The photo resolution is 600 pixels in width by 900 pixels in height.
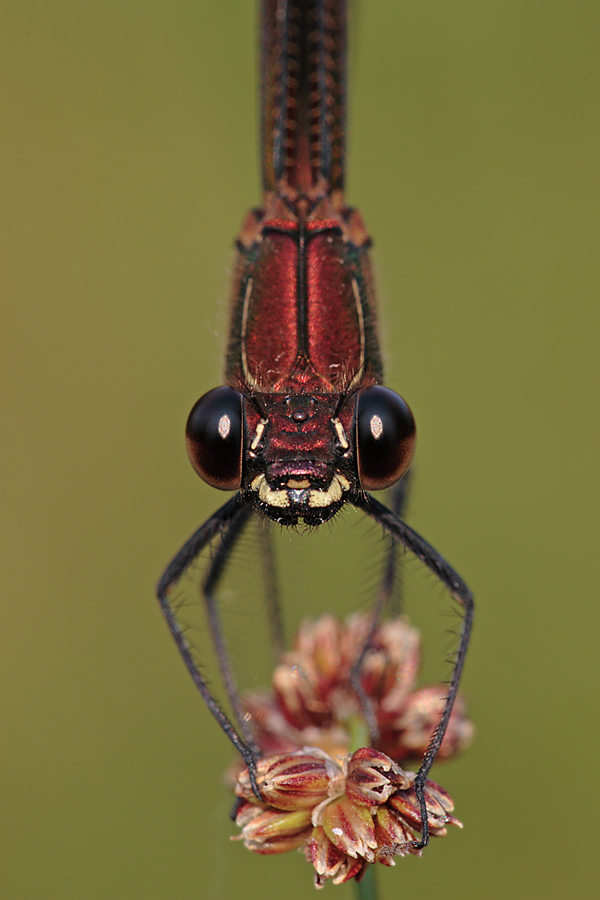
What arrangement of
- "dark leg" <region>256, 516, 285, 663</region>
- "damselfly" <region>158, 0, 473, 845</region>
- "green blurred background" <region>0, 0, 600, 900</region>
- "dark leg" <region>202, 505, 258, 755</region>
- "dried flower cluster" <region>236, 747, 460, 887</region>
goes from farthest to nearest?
"green blurred background" <region>0, 0, 600, 900</region>
"dark leg" <region>256, 516, 285, 663</region>
"dark leg" <region>202, 505, 258, 755</region>
"damselfly" <region>158, 0, 473, 845</region>
"dried flower cluster" <region>236, 747, 460, 887</region>

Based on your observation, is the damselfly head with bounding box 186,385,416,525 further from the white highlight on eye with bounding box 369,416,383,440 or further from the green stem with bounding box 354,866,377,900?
the green stem with bounding box 354,866,377,900

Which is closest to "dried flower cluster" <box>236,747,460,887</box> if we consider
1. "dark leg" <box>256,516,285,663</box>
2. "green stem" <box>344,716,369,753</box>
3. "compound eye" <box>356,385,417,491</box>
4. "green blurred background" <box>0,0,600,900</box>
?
"green stem" <box>344,716,369,753</box>

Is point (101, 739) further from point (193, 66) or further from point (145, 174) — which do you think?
point (193, 66)

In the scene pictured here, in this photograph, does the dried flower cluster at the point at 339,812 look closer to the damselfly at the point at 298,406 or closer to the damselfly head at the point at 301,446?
the damselfly at the point at 298,406

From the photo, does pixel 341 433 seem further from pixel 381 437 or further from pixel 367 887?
pixel 367 887

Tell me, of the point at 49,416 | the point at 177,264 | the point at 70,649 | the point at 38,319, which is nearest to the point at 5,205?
the point at 38,319

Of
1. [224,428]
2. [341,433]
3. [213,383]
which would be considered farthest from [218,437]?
[213,383]

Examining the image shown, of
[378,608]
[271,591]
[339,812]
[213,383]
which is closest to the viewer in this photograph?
[339,812]
